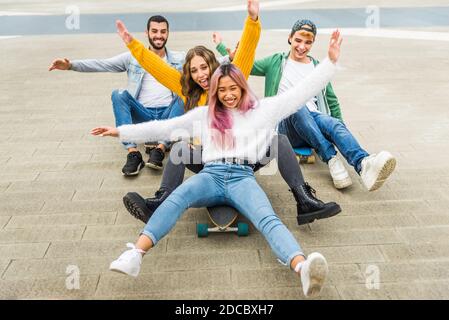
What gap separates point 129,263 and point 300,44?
2619 mm

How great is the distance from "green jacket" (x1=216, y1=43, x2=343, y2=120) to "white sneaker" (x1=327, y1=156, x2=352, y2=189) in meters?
0.59

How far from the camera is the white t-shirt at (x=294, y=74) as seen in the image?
181 inches

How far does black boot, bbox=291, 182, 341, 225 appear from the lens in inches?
133

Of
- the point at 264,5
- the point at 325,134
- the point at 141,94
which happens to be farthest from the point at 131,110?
the point at 264,5

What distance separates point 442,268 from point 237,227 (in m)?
1.29

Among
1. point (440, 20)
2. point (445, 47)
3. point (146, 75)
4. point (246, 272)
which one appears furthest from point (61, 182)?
point (440, 20)

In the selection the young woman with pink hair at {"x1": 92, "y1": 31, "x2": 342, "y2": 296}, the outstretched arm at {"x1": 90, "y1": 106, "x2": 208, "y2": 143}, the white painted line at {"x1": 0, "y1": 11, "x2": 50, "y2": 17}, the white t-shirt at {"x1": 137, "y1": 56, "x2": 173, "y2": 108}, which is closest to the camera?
the young woman with pink hair at {"x1": 92, "y1": 31, "x2": 342, "y2": 296}

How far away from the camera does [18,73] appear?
877 cm

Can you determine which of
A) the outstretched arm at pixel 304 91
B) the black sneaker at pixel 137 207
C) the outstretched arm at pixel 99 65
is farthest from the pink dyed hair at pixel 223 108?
the outstretched arm at pixel 99 65

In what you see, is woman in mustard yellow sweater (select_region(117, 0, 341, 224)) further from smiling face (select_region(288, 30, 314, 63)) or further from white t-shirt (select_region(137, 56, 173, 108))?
white t-shirt (select_region(137, 56, 173, 108))

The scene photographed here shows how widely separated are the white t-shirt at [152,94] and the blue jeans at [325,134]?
1294mm

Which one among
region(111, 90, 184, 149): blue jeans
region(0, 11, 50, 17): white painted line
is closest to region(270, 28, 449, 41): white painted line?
region(111, 90, 184, 149): blue jeans

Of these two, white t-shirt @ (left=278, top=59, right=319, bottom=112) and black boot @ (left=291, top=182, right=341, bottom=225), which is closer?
black boot @ (left=291, top=182, right=341, bottom=225)

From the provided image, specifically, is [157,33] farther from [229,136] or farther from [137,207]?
[137,207]
